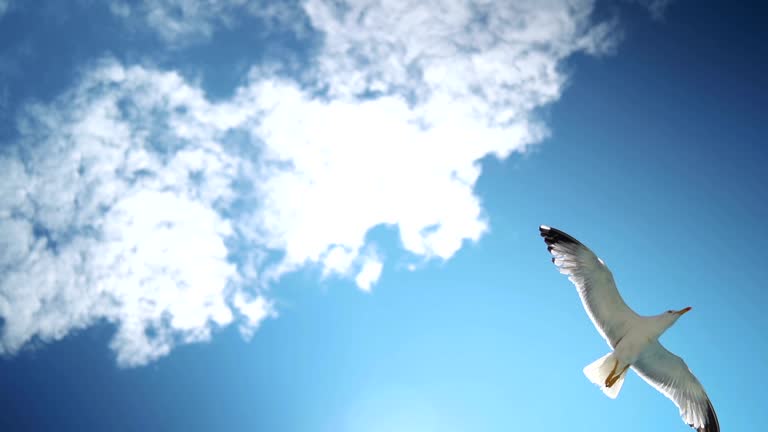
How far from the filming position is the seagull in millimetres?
6391

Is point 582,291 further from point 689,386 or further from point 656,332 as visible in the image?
point 689,386

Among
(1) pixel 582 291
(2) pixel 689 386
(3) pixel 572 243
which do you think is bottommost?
(2) pixel 689 386

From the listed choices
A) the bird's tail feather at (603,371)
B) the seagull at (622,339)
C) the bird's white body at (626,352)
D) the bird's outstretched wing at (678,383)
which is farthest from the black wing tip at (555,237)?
the bird's outstretched wing at (678,383)

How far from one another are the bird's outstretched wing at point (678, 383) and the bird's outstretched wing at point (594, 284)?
528 mm

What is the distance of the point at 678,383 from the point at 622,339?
1.29 m

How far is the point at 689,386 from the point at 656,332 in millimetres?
1229

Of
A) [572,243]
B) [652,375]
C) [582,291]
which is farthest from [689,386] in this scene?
[572,243]

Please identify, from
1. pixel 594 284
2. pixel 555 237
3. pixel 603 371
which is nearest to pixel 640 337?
pixel 603 371

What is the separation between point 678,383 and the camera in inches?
264

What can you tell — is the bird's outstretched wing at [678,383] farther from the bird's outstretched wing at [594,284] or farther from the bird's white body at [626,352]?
the bird's outstretched wing at [594,284]

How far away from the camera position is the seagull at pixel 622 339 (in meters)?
6.39

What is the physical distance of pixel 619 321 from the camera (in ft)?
21.7

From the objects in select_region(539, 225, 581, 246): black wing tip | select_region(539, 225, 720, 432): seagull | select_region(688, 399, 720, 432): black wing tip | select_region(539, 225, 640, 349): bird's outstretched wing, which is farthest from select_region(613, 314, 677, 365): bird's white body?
select_region(539, 225, 581, 246): black wing tip

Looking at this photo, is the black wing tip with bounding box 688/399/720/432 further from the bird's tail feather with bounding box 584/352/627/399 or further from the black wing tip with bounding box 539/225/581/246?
the black wing tip with bounding box 539/225/581/246
